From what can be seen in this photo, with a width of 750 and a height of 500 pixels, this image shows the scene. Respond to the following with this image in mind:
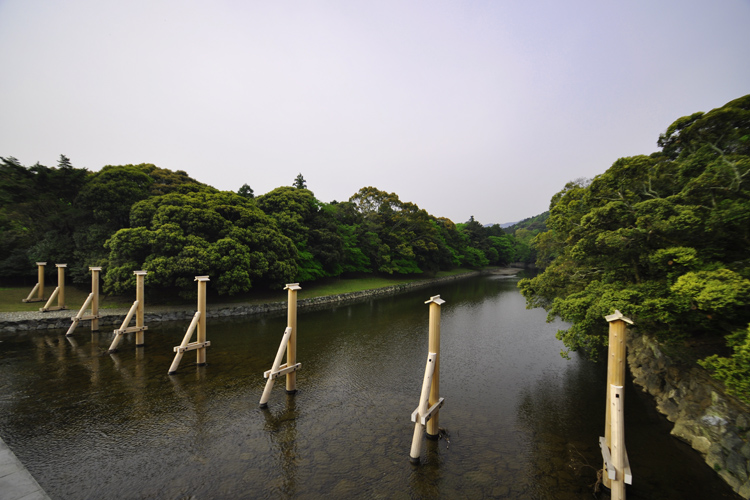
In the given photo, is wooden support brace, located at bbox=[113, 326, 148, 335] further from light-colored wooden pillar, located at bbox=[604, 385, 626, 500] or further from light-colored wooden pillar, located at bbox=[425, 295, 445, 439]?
light-colored wooden pillar, located at bbox=[604, 385, 626, 500]

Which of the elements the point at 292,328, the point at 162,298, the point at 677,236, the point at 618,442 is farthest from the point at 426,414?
the point at 162,298

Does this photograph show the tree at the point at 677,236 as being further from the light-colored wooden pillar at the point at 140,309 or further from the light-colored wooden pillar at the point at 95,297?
the light-colored wooden pillar at the point at 95,297

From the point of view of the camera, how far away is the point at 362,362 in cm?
1227

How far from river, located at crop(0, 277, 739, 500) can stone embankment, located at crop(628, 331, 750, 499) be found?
29 cm

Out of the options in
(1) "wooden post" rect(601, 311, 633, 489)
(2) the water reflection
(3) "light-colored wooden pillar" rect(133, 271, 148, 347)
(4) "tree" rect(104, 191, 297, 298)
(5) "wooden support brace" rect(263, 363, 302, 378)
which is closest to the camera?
(1) "wooden post" rect(601, 311, 633, 489)

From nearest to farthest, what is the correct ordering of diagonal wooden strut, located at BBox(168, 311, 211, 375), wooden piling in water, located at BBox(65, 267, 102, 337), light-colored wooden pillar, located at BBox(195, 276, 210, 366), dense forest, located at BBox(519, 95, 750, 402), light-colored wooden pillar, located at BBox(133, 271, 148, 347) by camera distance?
1. dense forest, located at BBox(519, 95, 750, 402)
2. diagonal wooden strut, located at BBox(168, 311, 211, 375)
3. light-colored wooden pillar, located at BBox(195, 276, 210, 366)
4. light-colored wooden pillar, located at BBox(133, 271, 148, 347)
5. wooden piling in water, located at BBox(65, 267, 102, 337)

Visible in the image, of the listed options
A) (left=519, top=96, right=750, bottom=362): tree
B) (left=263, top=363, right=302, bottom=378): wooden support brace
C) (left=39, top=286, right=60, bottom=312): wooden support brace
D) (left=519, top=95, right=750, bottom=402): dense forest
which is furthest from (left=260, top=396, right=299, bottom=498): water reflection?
(left=39, top=286, right=60, bottom=312): wooden support brace

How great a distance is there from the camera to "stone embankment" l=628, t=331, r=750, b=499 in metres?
5.40

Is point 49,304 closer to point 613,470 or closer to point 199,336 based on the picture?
point 199,336

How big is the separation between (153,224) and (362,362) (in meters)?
15.5

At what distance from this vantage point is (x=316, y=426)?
7.55 metres

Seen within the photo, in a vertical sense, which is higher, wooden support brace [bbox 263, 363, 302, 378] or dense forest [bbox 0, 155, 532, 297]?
dense forest [bbox 0, 155, 532, 297]

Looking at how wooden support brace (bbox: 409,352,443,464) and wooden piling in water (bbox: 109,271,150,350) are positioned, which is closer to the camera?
wooden support brace (bbox: 409,352,443,464)

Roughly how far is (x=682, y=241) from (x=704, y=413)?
363 centimetres
